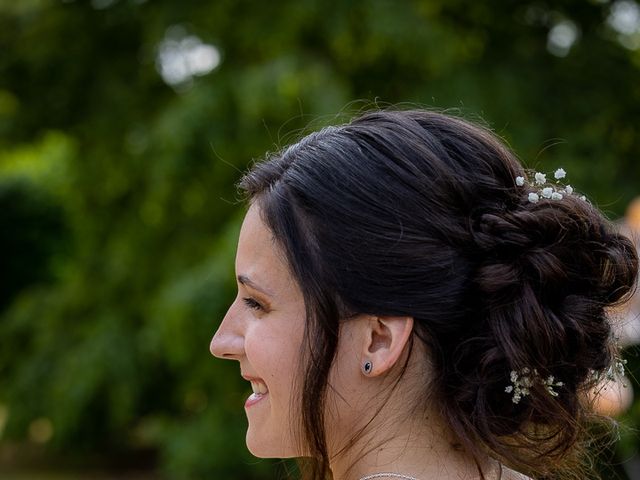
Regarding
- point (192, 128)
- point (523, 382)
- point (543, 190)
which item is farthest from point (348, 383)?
point (192, 128)

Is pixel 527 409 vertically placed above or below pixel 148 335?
above

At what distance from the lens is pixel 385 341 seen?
4.72 ft

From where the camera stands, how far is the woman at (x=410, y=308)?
1437 mm

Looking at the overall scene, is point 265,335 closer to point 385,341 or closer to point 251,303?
point 251,303

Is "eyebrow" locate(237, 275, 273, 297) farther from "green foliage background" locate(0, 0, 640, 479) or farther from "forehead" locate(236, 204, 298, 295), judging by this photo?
"green foliage background" locate(0, 0, 640, 479)

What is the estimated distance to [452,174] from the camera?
1457mm

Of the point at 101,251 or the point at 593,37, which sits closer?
the point at 593,37

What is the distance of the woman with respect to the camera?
144 cm

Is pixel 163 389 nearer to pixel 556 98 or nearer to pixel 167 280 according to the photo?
pixel 167 280

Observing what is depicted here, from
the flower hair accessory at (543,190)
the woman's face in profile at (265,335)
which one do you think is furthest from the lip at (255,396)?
the flower hair accessory at (543,190)

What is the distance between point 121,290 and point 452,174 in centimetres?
706

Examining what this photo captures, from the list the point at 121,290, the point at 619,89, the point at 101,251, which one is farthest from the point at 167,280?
the point at 619,89

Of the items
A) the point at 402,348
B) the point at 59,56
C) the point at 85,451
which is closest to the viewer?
the point at 402,348

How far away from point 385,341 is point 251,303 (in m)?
A: 0.23
